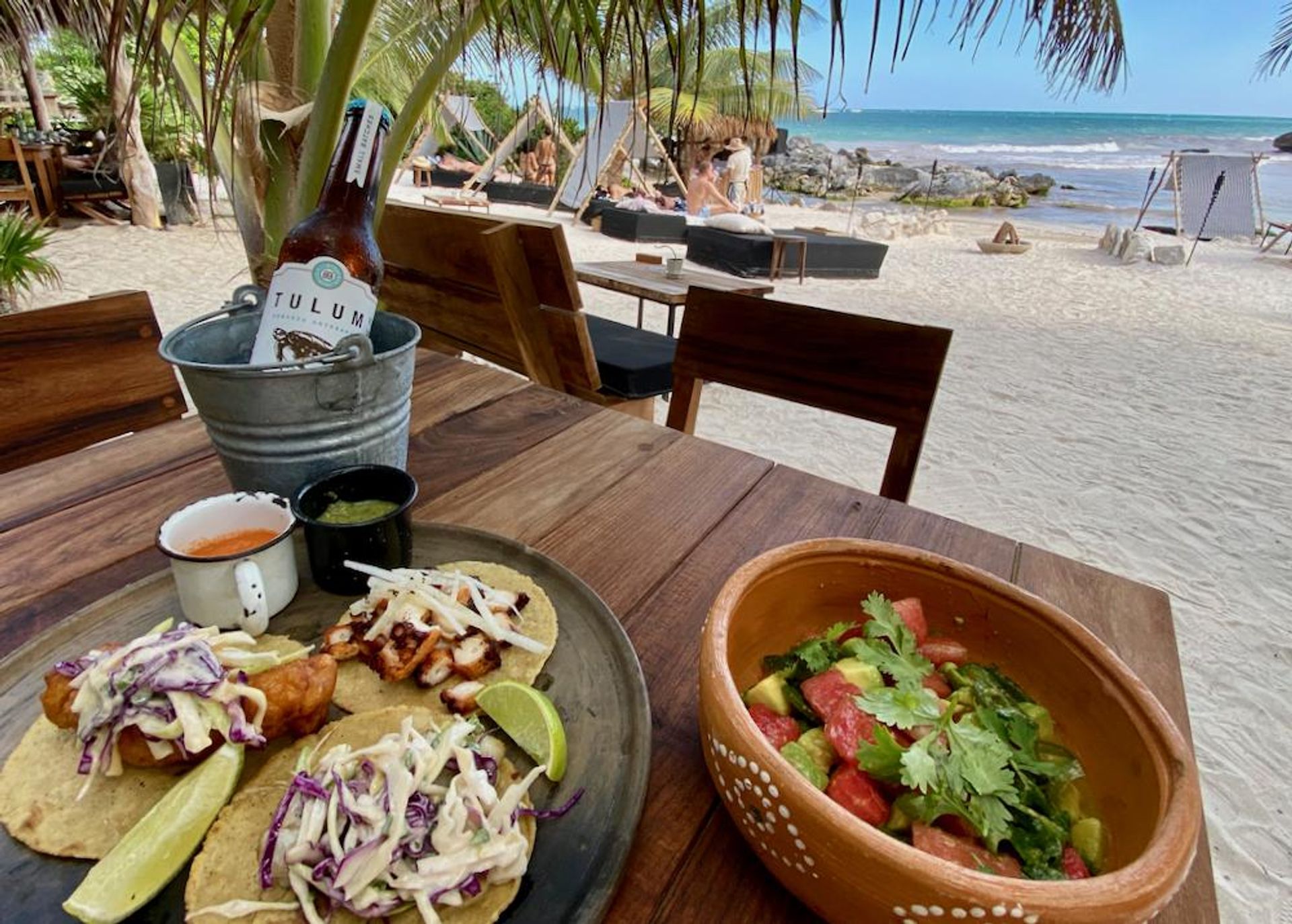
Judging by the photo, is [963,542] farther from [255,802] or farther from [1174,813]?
[255,802]

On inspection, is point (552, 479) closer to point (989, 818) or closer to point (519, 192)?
point (989, 818)

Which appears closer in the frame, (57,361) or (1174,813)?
(1174,813)

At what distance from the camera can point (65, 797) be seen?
48 centimetres

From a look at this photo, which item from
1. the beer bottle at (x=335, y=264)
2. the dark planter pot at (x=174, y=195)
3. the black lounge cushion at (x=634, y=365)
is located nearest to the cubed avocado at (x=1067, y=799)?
the beer bottle at (x=335, y=264)

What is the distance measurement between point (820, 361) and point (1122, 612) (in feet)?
2.44

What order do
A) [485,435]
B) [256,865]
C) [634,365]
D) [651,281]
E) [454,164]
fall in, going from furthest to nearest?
[454,164] < [651,281] < [634,365] < [485,435] < [256,865]

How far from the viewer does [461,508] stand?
0.94m

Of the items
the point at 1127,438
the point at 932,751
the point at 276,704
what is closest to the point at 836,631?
the point at 932,751

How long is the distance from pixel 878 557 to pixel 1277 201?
27.3 m

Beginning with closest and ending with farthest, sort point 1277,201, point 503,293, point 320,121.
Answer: point 320,121
point 503,293
point 1277,201

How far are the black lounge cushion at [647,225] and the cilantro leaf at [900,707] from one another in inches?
375

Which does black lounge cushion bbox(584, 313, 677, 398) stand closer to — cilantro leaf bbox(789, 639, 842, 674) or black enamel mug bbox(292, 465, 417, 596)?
black enamel mug bbox(292, 465, 417, 596)

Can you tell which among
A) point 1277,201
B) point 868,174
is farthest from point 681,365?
point 1277,201

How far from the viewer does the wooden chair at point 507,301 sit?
2.13m
